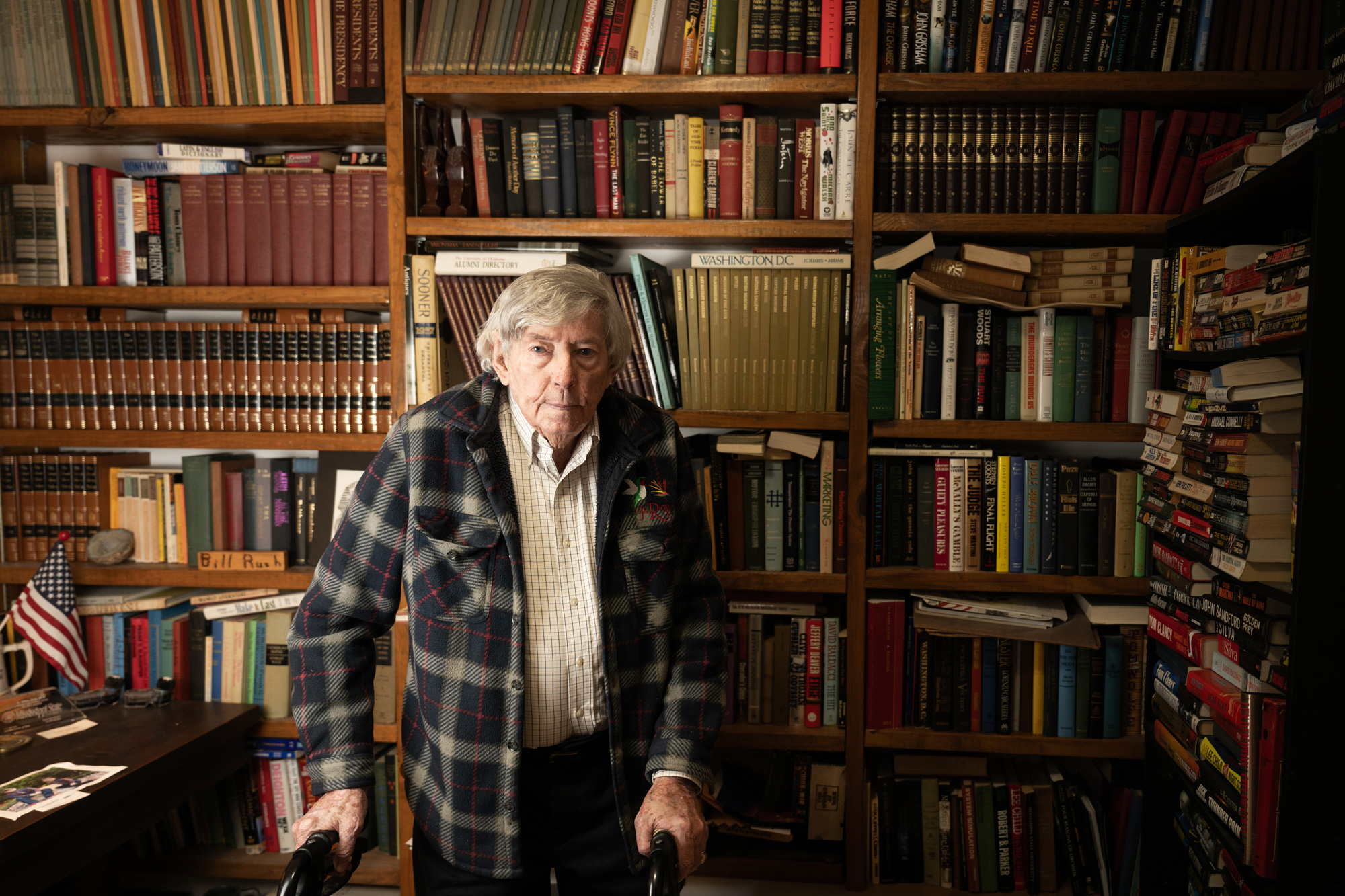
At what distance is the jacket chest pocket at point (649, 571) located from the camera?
4.22 ft

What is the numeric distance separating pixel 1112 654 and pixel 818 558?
73 cm

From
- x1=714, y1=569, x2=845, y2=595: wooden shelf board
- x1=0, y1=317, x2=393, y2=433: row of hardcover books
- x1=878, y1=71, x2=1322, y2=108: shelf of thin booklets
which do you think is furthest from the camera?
x1=0, y1=317, x2=393, y2=433: row of hardcover books

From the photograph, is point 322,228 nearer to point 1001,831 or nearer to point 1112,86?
point 1112,86

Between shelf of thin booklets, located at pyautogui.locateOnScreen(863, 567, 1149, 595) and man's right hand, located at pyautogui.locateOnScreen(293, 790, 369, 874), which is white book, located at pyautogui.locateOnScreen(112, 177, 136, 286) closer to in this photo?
man's right hand, located at pyautogui.locateOnScreen(293, 790, 369, 874)

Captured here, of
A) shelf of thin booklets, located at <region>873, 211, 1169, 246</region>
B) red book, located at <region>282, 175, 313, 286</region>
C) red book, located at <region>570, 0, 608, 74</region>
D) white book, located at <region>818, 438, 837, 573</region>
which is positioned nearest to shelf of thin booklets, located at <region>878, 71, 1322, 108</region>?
shelf of thin booklets, located at <region>873, 211, 1169, 246</region>

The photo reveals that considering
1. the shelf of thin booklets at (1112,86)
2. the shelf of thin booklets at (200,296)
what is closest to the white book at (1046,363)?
the shelf of thin booklets at (1112,86)

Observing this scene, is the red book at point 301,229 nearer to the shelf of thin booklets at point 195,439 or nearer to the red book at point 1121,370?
the shelf of thin booklets at point 195,439

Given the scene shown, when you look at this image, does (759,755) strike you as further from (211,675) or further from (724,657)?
(211,675)

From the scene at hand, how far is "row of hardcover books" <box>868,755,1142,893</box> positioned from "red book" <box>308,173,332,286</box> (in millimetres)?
1925

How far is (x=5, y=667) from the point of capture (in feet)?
6.90

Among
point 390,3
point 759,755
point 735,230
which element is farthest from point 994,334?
point 390,3

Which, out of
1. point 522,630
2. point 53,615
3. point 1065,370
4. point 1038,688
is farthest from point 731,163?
point 53,615

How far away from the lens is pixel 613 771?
1263 millimetres

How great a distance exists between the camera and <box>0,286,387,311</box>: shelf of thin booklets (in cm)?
204
